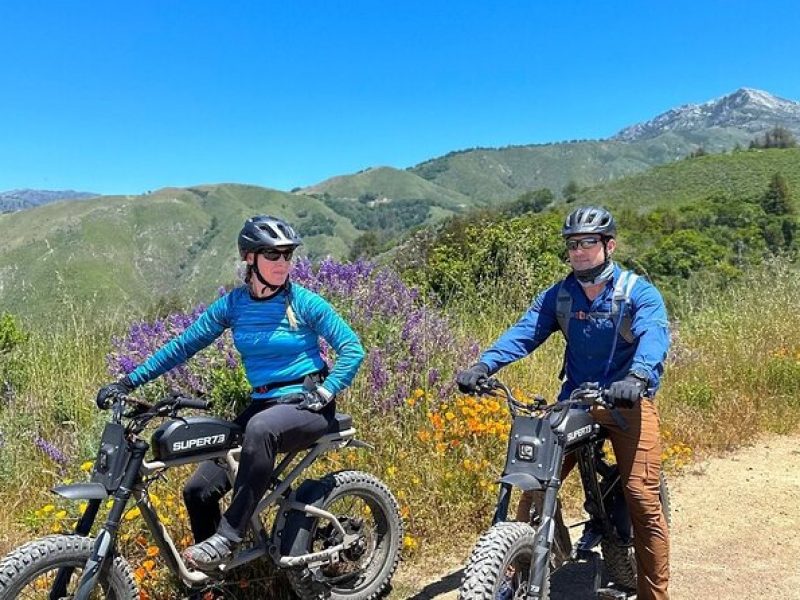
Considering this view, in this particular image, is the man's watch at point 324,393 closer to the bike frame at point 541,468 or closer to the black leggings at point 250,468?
the black leggings at point 250,468

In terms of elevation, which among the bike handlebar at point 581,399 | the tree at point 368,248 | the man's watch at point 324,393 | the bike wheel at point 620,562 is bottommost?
the bike wheel at point 620,562

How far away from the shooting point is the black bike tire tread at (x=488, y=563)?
9.55 feet

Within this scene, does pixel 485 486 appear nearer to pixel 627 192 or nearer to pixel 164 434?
pixel 164 434

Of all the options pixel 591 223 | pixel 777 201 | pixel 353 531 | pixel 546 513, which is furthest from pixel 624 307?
pixel 777 201

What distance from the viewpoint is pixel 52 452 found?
484 cm

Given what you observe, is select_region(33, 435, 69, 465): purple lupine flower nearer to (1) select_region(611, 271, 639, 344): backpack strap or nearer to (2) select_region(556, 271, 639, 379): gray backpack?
(2) select_region(556, 271, 639, 379): gray backpack

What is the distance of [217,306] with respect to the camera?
3.83 metres

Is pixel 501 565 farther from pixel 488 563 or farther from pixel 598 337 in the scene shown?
pixel 598 337

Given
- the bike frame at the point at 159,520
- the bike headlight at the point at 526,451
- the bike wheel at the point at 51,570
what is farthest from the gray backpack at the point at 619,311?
the bike wheel at the point at 51,570

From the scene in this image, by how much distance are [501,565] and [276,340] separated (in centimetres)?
162

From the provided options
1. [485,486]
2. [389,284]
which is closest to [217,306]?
[485,486]

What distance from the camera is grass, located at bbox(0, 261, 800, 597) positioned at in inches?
192

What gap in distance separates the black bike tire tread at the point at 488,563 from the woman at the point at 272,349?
1059 mm

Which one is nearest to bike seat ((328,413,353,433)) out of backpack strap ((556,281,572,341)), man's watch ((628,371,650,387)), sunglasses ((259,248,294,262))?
sunglasses ((259,248,294,262))
